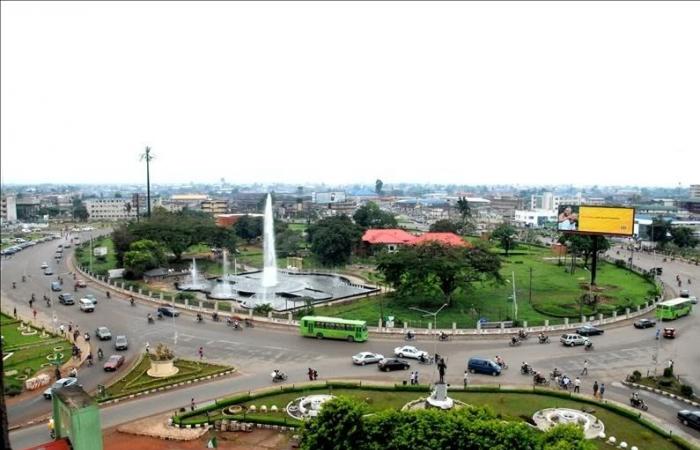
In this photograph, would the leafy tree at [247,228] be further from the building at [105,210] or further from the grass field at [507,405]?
the building at [105,210]

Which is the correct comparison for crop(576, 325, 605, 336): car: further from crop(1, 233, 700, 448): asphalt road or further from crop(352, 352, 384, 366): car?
crop(352, 352, 384, 366): car

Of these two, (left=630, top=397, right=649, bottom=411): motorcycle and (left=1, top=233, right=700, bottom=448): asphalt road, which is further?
(left=1, top=233, right=700, bottom=448): asphalt road

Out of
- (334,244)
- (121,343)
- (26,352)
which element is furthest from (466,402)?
(334,244)

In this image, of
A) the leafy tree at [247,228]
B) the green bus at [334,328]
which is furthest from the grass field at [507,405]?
the leafy tree at [247,228]

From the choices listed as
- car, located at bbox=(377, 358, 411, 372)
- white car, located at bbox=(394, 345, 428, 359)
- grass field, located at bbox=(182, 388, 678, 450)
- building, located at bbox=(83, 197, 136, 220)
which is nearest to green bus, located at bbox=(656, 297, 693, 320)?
grass field, located at bbox=(182, 388, 678, 450)

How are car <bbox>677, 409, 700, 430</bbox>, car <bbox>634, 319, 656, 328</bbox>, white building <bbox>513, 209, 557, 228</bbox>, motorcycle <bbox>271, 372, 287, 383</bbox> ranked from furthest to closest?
1. white building <bbox>513, 209, 557, 228</bbox>
2. car <bbox>634, 319, 656, 328</bbox>
3. motorcycle <bbox>271, 372, 287, 383</bbox>
4. car <bbox>677, 409, 700, 430</bbox>
